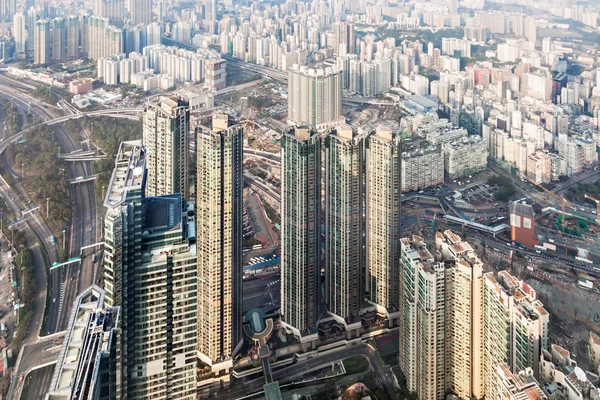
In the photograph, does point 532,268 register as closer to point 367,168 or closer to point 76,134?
point 367,168

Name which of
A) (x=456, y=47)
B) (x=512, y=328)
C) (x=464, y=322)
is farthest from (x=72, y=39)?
(x=512, y=328)

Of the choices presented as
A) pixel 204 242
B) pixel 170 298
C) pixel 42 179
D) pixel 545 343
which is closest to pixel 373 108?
pixel 42 179

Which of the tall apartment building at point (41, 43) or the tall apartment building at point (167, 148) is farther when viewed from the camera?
the tall apartment building at point (41, 43)

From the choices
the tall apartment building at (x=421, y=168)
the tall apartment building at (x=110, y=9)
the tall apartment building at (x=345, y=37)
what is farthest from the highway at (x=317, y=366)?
the tall apartment building at (x=110, y=9)

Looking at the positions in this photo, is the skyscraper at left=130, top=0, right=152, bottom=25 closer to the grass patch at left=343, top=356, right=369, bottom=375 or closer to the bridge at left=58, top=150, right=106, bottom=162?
the bridge at left=58, top=150, right=106, bottom=162

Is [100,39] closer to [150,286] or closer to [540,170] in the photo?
[540,170]

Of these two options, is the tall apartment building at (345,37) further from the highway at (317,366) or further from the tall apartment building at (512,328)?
the tall apartment building at (512,328)
